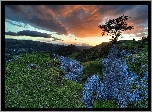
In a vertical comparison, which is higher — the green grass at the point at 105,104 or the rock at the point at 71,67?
the rock at the point at 71,67

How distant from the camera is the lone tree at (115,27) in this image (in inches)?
743

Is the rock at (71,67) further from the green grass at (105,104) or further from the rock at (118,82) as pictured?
the green grass at (105,104)

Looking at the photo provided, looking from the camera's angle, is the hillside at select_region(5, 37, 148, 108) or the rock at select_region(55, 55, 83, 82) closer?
the hillside at select_region(5, 37, 148, 108)

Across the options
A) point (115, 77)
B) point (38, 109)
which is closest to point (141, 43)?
point (115, 77)

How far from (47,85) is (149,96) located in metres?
6.19

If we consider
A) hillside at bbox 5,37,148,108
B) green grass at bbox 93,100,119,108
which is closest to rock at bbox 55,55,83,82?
hillside at bbox 5,37,148,108

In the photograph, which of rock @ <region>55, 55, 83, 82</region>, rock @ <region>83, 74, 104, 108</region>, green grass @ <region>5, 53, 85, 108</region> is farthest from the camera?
rock @ <region>55, 55, 83, 82</region>

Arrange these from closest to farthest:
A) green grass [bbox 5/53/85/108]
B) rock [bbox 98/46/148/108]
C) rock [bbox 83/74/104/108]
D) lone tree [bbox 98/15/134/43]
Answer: green grass [bbox 5/53/85/108] < rock [bbox 98/46/148/108] < rock [bbox 83/74/104/108] < lone tree [bbox 98/15/134/43]

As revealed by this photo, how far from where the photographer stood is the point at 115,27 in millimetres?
20516

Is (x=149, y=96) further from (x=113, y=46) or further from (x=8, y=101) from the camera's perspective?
(x=8, y=101)

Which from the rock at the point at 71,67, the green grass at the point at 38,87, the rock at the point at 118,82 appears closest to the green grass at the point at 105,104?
the rock at the point at 118,82

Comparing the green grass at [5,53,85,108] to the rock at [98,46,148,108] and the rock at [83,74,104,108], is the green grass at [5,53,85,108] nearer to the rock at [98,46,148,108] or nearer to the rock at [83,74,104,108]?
the rock at [83,74,104,108]

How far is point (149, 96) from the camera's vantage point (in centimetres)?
1686

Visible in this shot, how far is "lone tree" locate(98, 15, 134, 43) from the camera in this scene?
18.9 meters
